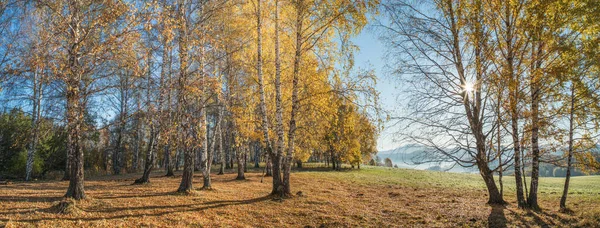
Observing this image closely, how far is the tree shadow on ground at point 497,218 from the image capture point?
27.9ft

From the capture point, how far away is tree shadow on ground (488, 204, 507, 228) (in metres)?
8.51

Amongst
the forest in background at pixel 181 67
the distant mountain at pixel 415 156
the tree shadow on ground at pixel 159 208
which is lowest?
the tree shadow on ground at pixel 159 208

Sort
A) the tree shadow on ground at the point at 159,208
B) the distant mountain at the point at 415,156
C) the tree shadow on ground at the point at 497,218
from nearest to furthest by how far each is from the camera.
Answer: the tree shadow on ground at the point at 159,208
the tree shadow on ground at the point at 497,218
the distant mountain at the point at 415,156

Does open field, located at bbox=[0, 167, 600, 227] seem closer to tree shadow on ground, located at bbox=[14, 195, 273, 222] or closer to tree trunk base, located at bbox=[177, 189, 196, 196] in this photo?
tree shadow on ground, located at bbox=[14, 195, 273, 222]

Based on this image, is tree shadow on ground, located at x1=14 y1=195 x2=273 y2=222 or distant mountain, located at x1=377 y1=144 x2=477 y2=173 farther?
distant mountain, located at x1=377 y1=144 x2=477 y2=173

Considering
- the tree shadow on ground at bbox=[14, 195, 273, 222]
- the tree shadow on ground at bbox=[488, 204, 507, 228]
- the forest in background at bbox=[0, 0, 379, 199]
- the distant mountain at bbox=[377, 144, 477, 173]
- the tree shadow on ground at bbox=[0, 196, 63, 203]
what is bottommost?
the tree shadow on ground at bbox=[488, 204, 507, 228]

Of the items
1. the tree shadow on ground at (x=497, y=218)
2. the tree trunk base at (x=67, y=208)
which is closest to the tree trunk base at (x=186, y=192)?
the tree trunk base at (x=67, y=208)

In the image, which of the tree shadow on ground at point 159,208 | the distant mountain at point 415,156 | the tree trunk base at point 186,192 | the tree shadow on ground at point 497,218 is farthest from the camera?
the tree trunk base at point 186,192

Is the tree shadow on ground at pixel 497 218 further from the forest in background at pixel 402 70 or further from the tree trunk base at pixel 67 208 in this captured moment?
the tree trunk base at pixel 67 208

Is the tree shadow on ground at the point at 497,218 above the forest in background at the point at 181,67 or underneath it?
underneath

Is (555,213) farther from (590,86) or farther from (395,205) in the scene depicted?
(395,205)

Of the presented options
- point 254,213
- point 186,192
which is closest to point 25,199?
point 186,192

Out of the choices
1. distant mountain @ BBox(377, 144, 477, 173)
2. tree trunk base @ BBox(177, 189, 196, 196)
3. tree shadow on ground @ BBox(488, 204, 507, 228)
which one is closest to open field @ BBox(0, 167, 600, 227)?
tree shadow on ground @ BBox(488, 204, 507, 228)

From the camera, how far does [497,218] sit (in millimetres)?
9148
